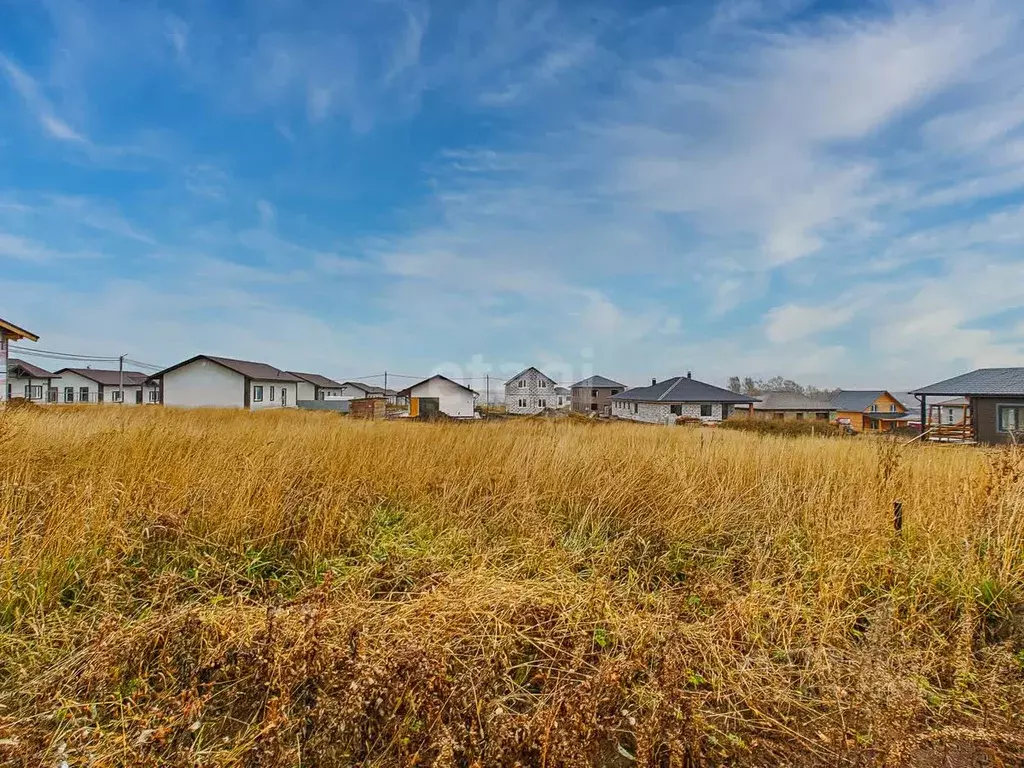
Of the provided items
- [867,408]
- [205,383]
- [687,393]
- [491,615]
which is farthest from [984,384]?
[205,383]

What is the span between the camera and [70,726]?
1.66 metres

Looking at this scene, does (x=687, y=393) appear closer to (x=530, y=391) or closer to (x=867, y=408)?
(x=530, y=391)

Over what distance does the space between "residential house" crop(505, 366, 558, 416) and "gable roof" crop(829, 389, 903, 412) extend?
28815 millimetres

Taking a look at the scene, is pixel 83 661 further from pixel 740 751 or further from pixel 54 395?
pixel 54 395

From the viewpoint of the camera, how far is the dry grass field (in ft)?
5.46

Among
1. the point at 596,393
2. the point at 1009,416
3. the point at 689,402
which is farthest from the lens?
the point at 596,393

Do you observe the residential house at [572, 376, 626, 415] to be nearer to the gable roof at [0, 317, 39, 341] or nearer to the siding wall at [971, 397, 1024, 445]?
the siding wall at [971, 397, 1024, 445]

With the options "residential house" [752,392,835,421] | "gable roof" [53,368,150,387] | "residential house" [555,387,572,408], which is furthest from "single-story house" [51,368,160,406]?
"residential house" [752,392,835,421]

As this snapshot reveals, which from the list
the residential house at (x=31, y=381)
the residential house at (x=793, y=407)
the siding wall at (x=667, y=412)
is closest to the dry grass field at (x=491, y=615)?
the siding wall at (x=667, y=412)

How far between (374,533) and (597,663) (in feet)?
6.42

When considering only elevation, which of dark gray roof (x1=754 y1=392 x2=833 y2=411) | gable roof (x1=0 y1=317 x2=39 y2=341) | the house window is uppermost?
gable roof (x1=0 y1=317 x2=39 y2=341)

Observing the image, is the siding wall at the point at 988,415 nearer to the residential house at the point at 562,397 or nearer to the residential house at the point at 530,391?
the residential house at the point at 530,391

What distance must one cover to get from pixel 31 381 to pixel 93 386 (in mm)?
5613

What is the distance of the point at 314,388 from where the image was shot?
142ft
